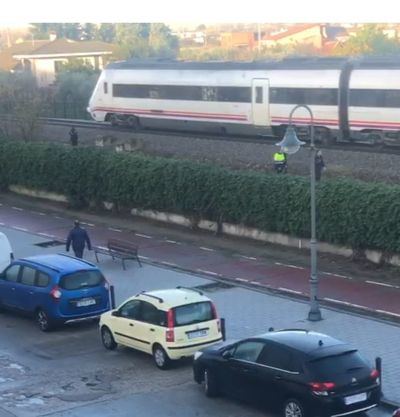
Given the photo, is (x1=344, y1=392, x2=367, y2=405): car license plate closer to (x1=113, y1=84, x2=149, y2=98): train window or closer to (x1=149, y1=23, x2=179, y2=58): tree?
(x1=113, y1=84, x2=149, y2=98): train window

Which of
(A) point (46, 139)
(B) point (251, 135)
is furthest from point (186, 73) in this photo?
(A) point (46, 139)

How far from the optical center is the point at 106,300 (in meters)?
20.8

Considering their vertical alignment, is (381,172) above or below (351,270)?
above

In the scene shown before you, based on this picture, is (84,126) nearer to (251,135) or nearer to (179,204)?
(251,135)

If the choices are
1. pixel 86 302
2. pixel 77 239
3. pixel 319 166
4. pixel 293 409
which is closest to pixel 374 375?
pixel 293 409

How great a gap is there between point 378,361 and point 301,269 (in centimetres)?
1045

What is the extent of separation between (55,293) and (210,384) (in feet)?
18.5

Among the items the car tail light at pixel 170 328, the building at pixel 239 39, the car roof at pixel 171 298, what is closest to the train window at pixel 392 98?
the car roof at pixel 171 298

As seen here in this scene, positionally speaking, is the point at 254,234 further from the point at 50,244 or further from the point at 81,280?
the point at 81,280

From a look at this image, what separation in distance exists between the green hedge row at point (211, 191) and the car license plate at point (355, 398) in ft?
35.6

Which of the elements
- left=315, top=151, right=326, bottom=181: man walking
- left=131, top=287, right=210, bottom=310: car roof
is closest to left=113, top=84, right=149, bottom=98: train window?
left=315, top=151, right=326, bottom=181: man walking

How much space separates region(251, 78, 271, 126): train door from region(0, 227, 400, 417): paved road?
14.7 meters

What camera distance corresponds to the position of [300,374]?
1413 cm

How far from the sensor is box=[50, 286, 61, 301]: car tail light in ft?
66.6
